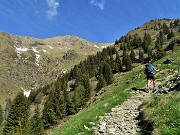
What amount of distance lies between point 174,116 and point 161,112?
207 centimetres

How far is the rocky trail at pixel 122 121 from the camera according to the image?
51.3ft

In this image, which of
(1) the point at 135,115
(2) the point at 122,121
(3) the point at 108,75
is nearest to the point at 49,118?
(3) the point at 108,75

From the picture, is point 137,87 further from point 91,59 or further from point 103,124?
point 91,59

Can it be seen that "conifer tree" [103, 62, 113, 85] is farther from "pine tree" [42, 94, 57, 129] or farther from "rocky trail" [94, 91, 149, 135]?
"rocky trail" [94, 91, 149, 135]

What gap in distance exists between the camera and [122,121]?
58.0 ft

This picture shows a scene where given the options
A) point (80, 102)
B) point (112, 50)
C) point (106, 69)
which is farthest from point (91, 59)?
point (80, 102)

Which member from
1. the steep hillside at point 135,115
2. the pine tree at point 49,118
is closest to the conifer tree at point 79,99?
the pine tree at point 49,118

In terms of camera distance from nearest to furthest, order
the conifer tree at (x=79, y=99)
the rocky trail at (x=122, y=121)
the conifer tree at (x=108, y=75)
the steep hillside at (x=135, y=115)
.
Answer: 1. the steep hillside at (x=135, y=115)
2. the rocky trail at (x=122, y=121)
3. the conifer tree at (x=79, y=99)
4. the conifer tree at (x=108, y=75)

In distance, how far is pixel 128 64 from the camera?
→ 123250 millimetres

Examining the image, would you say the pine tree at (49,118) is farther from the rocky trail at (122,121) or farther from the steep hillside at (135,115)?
the rocky trail at (122,121)

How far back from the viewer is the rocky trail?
15.6m

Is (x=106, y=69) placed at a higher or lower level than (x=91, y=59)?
lower

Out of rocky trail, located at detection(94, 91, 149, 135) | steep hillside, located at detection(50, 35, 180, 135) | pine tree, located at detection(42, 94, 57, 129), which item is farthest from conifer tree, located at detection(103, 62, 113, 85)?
rocky trail, located at detection(94, 91, 149, 135)

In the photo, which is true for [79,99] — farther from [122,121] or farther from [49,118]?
[122,121]
